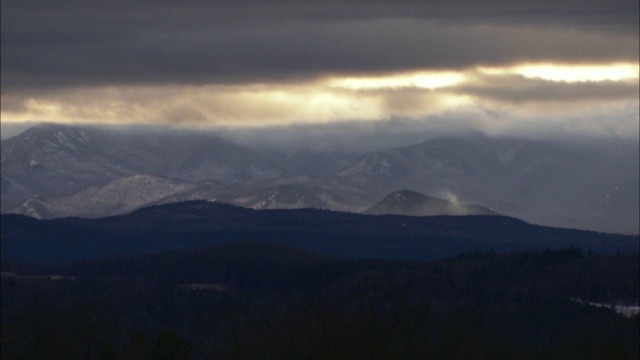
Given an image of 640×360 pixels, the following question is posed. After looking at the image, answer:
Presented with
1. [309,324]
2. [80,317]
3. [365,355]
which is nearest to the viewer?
[365,355]

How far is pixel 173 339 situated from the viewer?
131625mm

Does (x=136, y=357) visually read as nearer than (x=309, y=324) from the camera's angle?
Yes

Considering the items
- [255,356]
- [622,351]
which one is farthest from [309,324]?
[622,351]

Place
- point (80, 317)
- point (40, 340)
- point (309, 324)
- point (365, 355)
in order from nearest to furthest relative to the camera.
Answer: point (365, 355), point (309, 324), point (40, 340), point (80, 317)

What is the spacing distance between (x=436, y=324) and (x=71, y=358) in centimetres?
5607

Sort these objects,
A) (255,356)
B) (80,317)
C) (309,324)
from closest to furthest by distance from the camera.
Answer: (255,356)
(309,324)
(80,317)

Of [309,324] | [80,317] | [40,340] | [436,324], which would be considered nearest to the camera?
[309,324]

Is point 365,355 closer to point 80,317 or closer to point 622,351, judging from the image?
point 622,351

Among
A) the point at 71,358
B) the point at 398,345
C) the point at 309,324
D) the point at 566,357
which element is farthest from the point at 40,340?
the point at 566,357

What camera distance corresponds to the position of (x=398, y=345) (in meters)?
140

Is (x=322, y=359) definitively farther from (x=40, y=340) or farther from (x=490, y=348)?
(x=40, y=340)

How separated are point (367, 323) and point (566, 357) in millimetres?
27734

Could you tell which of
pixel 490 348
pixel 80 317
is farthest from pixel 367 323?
pixel 80 317

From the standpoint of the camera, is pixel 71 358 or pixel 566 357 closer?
pixel 71 358
